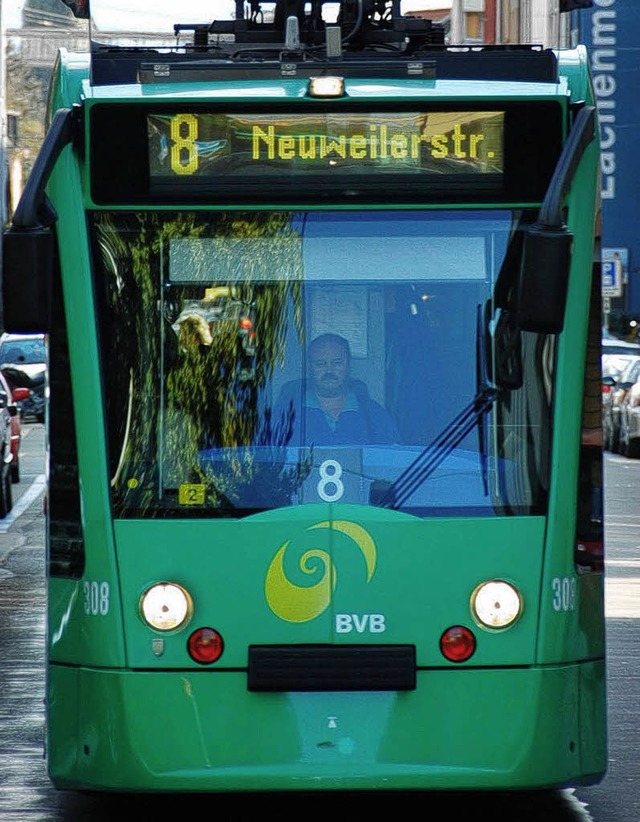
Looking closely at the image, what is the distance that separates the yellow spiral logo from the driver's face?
514mm

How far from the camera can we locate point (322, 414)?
7.04m

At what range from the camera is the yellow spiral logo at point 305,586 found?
Result: 6855mm

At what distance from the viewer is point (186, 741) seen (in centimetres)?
679

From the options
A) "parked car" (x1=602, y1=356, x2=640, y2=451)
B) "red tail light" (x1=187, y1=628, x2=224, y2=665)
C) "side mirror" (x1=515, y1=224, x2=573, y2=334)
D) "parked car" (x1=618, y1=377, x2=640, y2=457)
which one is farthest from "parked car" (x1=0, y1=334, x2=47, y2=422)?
"side mirror" (x1=515, y1=224, x2=573, y2=334)

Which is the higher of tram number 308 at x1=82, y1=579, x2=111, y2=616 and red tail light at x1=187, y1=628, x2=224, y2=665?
tram number 308 at x1=82, y1=579, x2=111, y2=616

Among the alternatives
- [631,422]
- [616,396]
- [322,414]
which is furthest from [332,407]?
[616,396]

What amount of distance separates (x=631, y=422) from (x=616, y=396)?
2172mm

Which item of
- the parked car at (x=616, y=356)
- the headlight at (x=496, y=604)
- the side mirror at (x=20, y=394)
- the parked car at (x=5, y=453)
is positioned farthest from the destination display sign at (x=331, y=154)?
the parked car at (x=616, y=356)

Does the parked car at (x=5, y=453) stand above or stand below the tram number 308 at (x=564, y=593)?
below

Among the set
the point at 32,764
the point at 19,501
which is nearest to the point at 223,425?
the point at 32,764

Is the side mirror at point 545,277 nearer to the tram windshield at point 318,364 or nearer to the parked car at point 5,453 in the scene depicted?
the tram windshield at point 318,364

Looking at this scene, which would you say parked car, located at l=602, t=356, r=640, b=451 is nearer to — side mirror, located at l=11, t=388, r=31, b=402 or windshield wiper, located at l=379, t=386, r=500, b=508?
side mirror, located at l=11, t=388, r=31, b=402

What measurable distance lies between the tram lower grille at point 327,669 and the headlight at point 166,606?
0.26 m

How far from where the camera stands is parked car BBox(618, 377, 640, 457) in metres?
35.3
